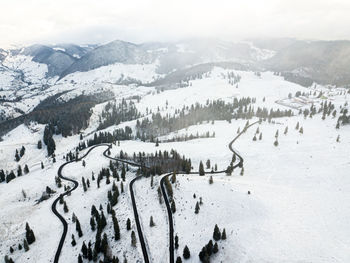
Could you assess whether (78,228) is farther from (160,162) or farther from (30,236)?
(160,162)

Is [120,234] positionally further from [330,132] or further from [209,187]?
[330,132]

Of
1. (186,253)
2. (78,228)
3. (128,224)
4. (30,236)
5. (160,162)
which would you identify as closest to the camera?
(186,253)

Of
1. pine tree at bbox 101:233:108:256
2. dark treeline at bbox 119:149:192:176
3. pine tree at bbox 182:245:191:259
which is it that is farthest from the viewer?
dark treeline at bbox 119:149:192:176

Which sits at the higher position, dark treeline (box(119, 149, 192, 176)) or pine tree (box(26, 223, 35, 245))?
dark treeline (box(119, 149, 192, 176))

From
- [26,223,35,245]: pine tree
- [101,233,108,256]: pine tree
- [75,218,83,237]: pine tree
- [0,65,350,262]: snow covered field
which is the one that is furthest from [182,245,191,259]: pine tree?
[26,223,35,245]: pine tree

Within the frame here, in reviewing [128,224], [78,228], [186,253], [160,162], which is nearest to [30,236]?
[78,228]

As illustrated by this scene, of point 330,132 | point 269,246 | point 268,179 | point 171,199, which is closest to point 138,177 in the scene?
point 171,199

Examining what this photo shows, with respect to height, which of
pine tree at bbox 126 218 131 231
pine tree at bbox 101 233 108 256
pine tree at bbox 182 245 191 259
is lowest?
pine tree at bbox 101 233 108 256

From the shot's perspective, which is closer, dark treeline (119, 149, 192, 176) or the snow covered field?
the snow covered field

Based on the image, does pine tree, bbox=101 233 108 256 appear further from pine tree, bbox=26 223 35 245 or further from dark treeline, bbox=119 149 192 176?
dark treeline, bbox=119 149 192 176

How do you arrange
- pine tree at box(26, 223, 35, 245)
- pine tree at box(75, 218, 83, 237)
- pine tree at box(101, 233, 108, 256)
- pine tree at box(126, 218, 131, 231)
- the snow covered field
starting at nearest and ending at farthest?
the snow covered field
pine tree at box(101, 233, 108, 256)
pine tree at box(126, 218, 131, 231)
pine tree at box(75, 218, 83, 237)
pine tree at box(26, 223, 35, 245)

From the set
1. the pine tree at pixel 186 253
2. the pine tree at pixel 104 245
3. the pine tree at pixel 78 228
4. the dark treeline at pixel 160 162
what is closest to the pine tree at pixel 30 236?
the pine tree at pixel 78 228

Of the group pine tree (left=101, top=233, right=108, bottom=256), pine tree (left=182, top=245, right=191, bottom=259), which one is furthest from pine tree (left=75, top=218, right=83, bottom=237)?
pine tree (left=182, top=245, right=191, bottom=259)
